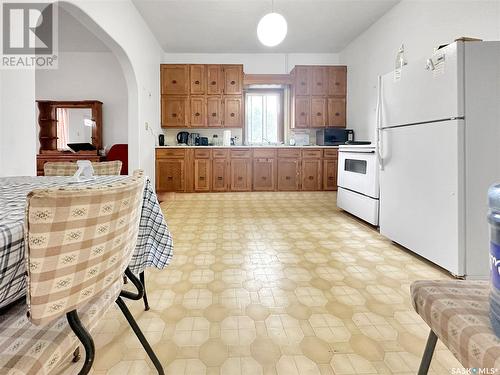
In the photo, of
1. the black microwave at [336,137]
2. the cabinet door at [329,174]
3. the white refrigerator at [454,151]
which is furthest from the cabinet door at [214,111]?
the white refrigerator at [454,151]

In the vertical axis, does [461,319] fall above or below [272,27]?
below

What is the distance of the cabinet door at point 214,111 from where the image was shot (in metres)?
5.93

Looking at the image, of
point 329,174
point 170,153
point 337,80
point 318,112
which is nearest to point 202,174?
point 170,153

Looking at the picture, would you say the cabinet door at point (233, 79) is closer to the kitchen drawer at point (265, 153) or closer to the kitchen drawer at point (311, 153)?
the kitchen drawer at point (265, 153)

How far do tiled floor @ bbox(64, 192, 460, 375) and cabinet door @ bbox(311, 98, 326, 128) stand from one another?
3295 mm

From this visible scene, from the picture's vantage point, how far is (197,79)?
588 centimetres

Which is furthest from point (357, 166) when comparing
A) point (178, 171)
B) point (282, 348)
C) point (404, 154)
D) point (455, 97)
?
point (178, 171)

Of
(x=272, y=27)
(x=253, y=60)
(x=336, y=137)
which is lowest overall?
(x=336, y=137)

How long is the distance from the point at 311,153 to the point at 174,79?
2971 millimetres

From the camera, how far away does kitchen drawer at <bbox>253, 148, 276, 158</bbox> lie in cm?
571

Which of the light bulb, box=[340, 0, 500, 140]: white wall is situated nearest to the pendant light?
the light bulb

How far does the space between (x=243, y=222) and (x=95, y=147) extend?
12.7 feet

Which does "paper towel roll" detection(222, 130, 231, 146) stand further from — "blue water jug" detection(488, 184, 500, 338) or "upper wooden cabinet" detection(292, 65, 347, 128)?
"blue water jug" detection(488, 184, 500, 338)
